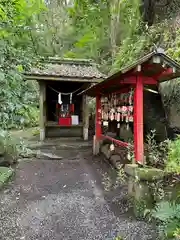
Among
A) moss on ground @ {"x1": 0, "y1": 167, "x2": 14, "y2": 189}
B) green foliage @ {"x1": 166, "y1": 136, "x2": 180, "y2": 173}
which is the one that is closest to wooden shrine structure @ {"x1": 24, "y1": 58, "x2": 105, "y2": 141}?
moss on ground @ {"x1": 0, "y1": 167, "x2": 14, "y2": 189}

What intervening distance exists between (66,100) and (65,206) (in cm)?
753

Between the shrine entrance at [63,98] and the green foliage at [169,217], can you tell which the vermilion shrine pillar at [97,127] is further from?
the green foliage at [169,217]

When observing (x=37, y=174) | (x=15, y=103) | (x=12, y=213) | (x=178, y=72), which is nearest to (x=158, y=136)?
(x=178, y=72)

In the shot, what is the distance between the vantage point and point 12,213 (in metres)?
4.11

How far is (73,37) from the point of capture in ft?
55.5

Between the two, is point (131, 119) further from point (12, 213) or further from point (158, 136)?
point (12, 213)

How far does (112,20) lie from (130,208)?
1253 cm

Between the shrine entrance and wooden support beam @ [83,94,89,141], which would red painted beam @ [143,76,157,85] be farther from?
the shrine entrance

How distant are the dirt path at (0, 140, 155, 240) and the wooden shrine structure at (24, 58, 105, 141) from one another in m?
3.76

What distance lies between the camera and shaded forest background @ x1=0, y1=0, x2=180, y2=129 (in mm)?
2580

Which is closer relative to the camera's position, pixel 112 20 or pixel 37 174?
pixel 37 174

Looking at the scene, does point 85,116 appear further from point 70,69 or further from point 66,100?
point 70,69

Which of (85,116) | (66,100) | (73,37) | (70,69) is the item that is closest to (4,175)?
(85,116)

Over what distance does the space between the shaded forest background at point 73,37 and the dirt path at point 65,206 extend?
5.74 feet
